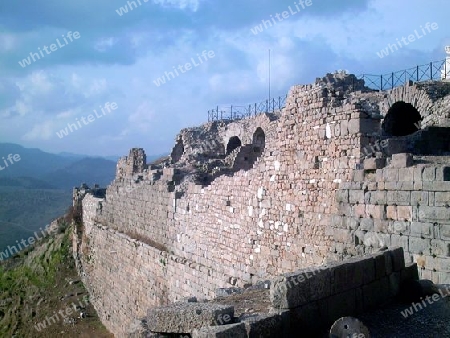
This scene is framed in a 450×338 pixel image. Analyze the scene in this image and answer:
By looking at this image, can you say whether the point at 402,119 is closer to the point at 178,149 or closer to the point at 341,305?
the point at 341,305

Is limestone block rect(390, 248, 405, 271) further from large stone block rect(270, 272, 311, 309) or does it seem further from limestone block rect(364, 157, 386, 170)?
limestone block rect(364, 157, 386, 170)

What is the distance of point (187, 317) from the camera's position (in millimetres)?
3869

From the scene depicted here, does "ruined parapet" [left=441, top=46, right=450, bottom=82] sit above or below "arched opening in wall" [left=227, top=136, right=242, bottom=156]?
above

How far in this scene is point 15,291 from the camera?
22859 mm

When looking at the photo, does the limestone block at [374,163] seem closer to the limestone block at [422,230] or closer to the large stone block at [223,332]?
the limestone block at [422,230]

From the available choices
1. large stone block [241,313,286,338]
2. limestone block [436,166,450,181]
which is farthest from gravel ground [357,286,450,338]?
limestone block [436,166,450,181]

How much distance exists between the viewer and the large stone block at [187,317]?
150 inches

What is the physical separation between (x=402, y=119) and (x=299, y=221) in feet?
27.5

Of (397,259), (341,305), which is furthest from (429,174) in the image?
(341,305)

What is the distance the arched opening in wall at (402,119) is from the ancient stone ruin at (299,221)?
1.8 inches

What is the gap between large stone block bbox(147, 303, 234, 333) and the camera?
3803 mm

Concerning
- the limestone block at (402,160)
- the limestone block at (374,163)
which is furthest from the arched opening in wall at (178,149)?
the limestone block at (402,160)

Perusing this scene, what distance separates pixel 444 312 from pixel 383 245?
2.28 metres

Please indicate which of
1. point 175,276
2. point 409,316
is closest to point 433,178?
point 409,316
